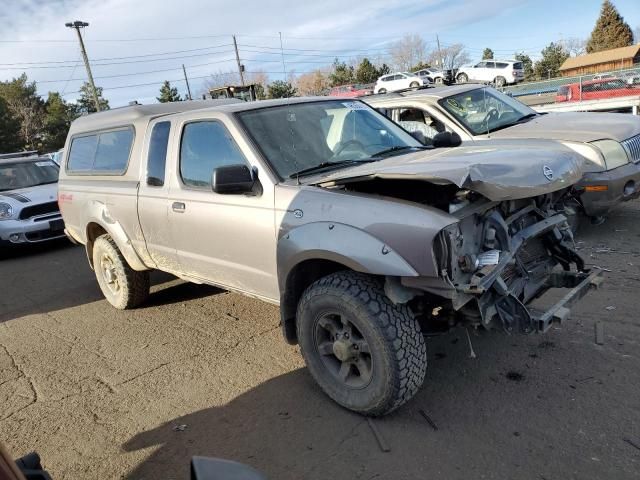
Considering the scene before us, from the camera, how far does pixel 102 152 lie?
18.0 ft

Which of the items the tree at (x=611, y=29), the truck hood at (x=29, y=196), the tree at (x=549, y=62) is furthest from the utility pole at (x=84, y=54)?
the tree at (x=611, y=29)

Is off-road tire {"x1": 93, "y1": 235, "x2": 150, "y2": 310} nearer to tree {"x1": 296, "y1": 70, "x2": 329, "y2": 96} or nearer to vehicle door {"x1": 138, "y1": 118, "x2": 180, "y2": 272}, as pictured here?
vehicle door {"x1": 138, "y1": 118, "x2": 180, "y2": 272}

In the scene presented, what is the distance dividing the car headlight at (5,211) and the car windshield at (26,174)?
1.00 metres

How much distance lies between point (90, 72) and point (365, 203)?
3868 cm

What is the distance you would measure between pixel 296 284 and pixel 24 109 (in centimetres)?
5964

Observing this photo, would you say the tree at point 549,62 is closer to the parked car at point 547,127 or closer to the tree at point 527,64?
the tree at point 527,64

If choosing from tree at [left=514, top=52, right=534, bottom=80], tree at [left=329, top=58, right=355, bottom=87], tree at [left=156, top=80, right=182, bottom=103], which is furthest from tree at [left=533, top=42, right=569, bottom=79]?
tree at [left=156, top=80, right=182, bottom=103]

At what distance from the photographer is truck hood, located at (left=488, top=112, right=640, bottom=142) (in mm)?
6285

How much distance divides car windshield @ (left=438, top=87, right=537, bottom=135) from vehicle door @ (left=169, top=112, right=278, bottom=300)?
13.3 ft

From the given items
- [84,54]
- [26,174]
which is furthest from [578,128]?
[84,54]

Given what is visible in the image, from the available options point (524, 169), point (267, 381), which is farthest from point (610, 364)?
point (267, 381)

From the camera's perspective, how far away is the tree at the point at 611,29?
183ft

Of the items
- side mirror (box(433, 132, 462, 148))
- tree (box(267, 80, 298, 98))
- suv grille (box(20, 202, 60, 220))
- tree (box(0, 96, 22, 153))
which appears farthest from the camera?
tree (box(267, 80, 298, 98))

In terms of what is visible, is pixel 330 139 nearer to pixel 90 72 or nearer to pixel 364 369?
pixel 364 369
